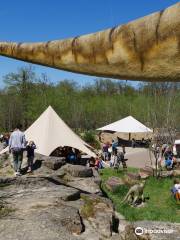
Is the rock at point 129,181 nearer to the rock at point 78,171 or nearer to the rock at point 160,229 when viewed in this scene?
the rock at point 78,171

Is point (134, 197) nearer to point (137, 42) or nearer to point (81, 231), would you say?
point (81, 231)

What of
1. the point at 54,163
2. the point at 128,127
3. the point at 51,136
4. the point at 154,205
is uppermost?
the point at 128,127

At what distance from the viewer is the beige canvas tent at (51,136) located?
46.8ft

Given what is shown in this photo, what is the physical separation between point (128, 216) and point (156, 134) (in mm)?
12151

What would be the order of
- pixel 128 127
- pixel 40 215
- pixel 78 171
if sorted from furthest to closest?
pixel 128 127 < pixel 78 171 < pixel 40 215

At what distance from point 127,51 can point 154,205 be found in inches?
342

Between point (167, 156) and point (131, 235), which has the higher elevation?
point (167, 156)

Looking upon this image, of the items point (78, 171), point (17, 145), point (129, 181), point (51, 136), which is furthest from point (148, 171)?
point (17, 145)

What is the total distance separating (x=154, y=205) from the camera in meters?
10.6

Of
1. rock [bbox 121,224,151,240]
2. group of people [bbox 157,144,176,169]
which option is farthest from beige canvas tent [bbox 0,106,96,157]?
rock [bbox 121,224,151,240]

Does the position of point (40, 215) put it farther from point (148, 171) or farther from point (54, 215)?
point (148, 171)

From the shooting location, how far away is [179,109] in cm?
2912

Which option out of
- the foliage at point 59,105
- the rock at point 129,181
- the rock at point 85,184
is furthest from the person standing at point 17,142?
the foliage at point 59,105

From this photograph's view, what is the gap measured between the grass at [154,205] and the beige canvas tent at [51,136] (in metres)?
2.61
